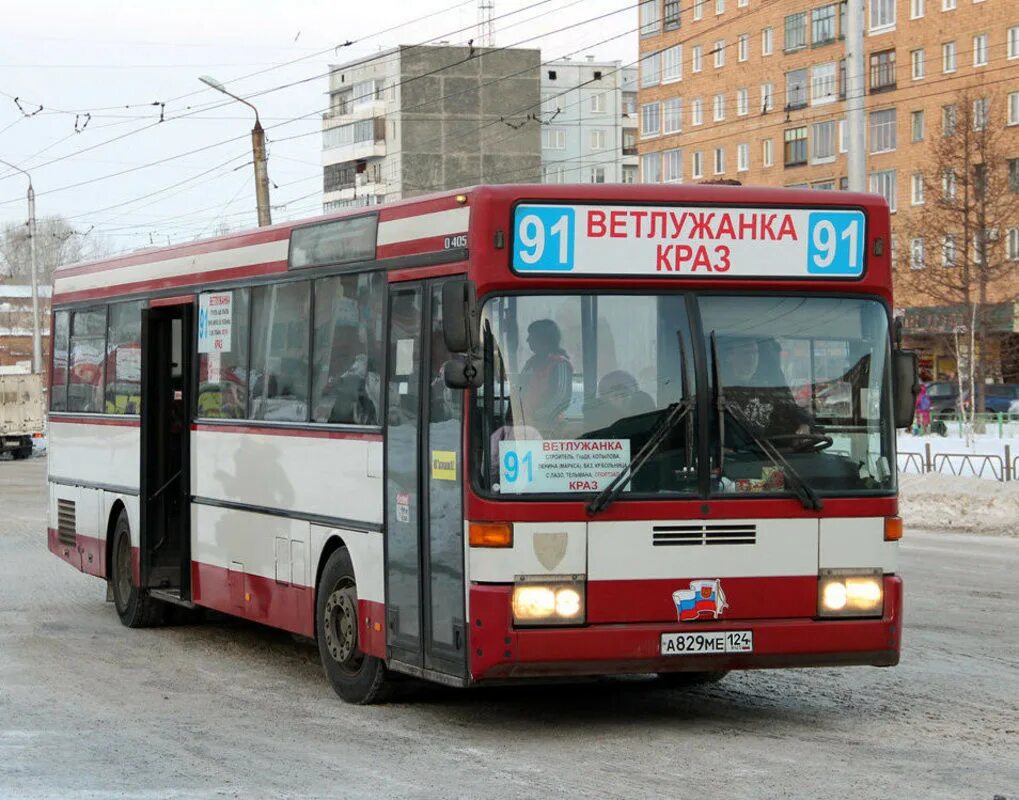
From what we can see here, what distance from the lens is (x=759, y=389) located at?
934 centimetres

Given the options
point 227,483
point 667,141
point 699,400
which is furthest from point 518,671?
point 667,141

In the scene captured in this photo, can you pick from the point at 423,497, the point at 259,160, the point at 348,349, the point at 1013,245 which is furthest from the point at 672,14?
the point at 423,497

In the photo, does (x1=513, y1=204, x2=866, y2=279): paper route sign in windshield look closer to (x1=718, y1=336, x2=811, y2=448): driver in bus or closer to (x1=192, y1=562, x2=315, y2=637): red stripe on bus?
(x1=718, y1=336, x2=811, y2=448): driver in bus

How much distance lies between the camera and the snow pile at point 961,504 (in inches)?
979

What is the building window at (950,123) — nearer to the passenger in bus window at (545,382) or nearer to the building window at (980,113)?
the building window at (980,113)

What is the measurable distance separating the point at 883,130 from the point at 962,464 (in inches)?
1877

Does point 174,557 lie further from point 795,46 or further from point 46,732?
point 795,46

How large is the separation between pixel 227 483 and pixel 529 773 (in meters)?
4.92

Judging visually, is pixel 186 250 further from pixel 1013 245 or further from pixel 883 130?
pixel 883 130

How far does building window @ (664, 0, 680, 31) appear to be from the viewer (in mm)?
87938

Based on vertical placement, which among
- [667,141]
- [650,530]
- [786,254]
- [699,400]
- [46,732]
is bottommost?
[46,732]

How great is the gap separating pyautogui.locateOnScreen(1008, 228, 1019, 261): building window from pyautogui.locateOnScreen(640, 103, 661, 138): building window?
23.9 m

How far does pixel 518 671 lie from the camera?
9.03 metres

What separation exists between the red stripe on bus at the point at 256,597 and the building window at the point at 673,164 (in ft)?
248
